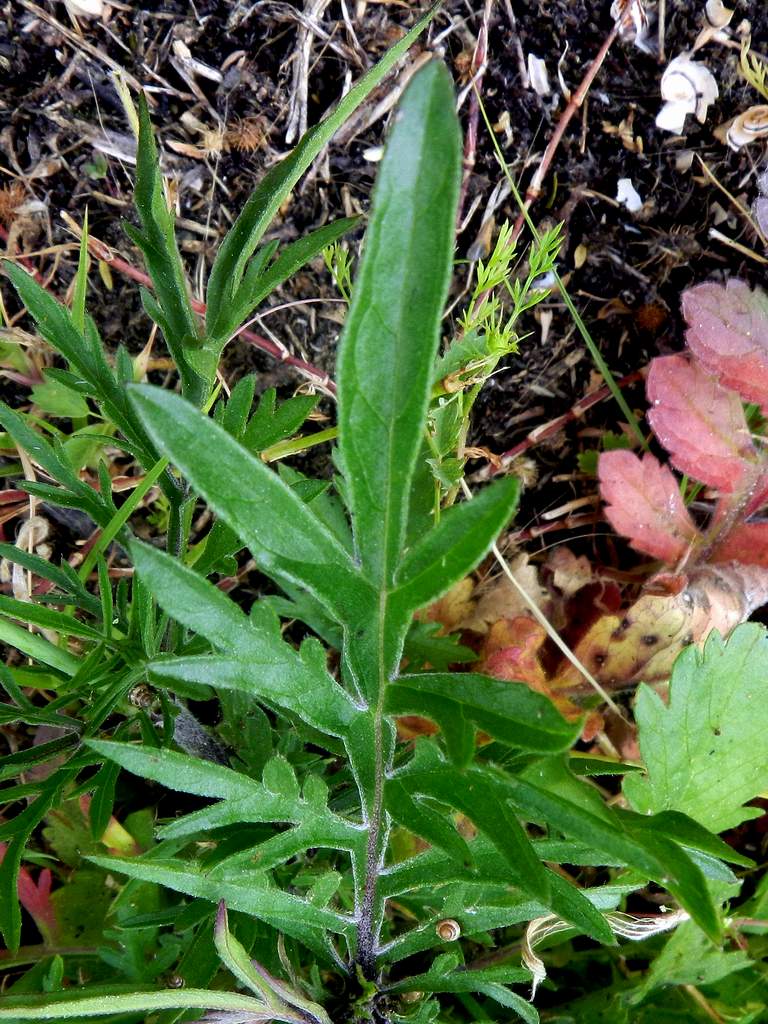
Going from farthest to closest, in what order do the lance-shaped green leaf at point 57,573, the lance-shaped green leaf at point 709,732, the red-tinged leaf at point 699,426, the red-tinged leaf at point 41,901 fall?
the red-tinged leaf at point 699,426 → the red-tinged leaf at point 41,901 → the lance-shaped green leaf at point 709,732 → the lance-shaped green leaf at point 57,573

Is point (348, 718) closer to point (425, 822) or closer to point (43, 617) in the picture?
point (425, 822)

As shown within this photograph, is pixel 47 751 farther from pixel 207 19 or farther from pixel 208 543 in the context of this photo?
pixel 207 19

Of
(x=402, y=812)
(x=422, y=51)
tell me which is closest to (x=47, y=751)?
(x=402, y=812)

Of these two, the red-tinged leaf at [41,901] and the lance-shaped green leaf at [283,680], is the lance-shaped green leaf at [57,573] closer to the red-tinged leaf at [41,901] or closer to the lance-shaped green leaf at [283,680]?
the lance-shaped green leaf at [283,680]

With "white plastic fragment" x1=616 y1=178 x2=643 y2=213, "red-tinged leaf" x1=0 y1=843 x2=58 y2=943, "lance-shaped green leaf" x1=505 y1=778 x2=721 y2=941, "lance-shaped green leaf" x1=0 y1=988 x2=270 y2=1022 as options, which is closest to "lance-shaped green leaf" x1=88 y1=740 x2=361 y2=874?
"lance-shaped green leaf" x1=0 y1=988 x2=270 y2=1022

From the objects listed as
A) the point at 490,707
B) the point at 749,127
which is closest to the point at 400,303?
the point at 490,707

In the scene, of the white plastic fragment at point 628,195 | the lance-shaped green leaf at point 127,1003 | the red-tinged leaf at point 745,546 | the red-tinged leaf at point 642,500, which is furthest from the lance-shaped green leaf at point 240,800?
the white plastic fragment at point 628,195
